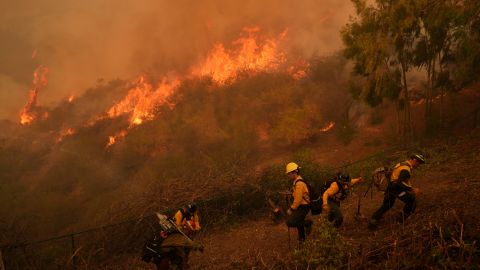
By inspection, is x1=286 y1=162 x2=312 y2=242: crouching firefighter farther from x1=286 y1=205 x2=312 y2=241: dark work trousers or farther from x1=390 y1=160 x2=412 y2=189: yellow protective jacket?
x1=390 y1=160 x2=412 y2=189: yellow protective jacket

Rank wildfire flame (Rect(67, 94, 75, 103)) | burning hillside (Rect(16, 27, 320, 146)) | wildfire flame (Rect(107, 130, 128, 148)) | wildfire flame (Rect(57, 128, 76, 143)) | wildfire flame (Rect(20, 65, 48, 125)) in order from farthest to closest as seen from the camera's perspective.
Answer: wildfire flame (Rect(20, 65, 48, 125)) < wildfire flame (Rect(67, 94, 75, 103)) < wildfire flame (Rect(57, 128, 76, 143)) < burning hillside (Rect(16, 27, 320, 146)) < wildfire flame (Rect(107, 130, 128, 148))

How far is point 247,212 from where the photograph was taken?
11.1 metres

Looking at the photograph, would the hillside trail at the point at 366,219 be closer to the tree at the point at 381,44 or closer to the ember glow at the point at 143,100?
the tree at the point at 381,44

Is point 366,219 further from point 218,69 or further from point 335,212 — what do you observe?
point 218,69

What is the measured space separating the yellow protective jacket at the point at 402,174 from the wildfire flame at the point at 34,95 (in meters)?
46.2

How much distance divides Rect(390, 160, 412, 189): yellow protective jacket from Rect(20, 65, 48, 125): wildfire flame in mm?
46224

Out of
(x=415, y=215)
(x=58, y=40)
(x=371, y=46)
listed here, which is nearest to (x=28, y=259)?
(x=415, y=215)

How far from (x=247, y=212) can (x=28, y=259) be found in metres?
6.40

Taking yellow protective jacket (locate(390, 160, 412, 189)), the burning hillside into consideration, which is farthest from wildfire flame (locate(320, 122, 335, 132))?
yellow protective jacket (locate(390, 160, 412, 189))

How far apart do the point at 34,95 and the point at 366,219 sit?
171ft

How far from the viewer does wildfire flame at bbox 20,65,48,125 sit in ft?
143

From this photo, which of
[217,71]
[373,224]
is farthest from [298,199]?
[217,71]

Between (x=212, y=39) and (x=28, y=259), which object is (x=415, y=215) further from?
(x=212, y=39)

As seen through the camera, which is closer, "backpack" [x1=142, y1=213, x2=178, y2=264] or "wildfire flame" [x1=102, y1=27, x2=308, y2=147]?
"backpack" [x1=142, y1=213, x2=178, y2=264]
